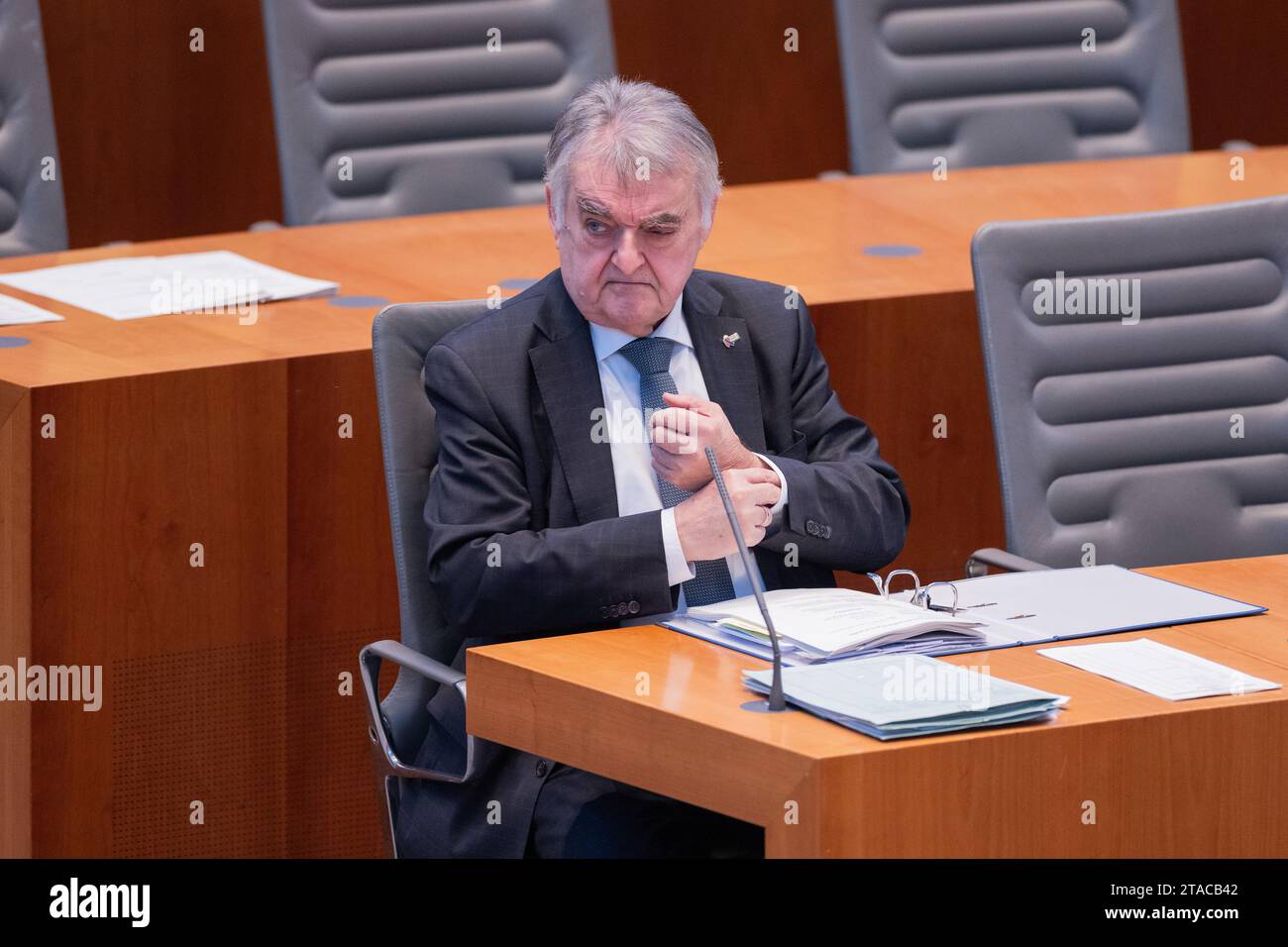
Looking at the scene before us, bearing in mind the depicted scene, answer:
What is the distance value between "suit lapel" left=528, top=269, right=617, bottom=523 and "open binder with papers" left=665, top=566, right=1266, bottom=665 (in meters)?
0.23

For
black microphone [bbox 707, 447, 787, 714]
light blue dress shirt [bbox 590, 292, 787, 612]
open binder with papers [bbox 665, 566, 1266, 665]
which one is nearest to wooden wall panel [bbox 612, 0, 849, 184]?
light blue dress shirt [bbox 590, 292, 787, 612]

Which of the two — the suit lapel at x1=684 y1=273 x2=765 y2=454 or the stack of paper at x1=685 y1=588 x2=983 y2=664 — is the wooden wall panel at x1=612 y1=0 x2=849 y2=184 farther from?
the stack of paper at x1=685 y1=588 x2=983 y2=664

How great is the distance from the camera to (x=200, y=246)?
3590 millimetres

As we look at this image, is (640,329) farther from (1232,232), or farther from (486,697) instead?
(1232,232)

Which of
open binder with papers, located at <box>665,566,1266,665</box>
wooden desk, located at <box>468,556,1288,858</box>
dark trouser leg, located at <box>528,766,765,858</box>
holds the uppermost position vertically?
open binder with papers, located at <box>665,566,1266,665</box>

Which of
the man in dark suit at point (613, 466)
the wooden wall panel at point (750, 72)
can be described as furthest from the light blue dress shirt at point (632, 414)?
the wooden wall panel at point (750, 72)

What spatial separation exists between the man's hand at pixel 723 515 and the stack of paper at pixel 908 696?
0.95ft

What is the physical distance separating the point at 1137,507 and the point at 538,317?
965 millimetres

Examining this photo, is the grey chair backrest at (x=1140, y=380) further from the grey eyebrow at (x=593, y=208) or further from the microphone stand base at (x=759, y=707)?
the microphone stand base at (x=759, y=707)

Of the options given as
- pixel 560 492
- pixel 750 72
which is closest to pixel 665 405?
pixel 560 492

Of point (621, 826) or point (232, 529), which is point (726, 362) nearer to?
point (621, 826)

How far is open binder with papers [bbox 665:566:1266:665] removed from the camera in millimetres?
2236

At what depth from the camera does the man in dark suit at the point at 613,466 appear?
241 cm

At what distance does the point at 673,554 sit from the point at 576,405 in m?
0.25
